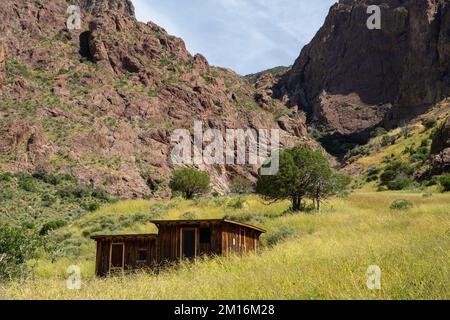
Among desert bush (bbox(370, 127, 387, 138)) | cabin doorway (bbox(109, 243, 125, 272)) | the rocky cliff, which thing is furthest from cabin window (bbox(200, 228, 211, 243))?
desert bush (bbox(370, 127, 387, 138))

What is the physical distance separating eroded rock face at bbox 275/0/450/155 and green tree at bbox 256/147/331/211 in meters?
77.3

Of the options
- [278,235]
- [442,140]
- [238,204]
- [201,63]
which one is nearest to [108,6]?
[201,63]

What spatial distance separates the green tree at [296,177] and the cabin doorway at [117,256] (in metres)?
15.6

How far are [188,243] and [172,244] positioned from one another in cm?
80

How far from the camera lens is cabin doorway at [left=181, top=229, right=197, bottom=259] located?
71.4 feet

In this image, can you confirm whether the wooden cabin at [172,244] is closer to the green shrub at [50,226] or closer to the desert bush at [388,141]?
the green shrub at [50,226]

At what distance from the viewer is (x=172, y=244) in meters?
22.1

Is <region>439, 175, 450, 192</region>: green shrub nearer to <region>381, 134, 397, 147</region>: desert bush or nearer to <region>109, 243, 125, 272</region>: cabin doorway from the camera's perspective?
<region>109, 243, 125, 272</region>: cabin doorway

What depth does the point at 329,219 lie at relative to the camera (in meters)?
28.8

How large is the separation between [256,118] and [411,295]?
10598cm

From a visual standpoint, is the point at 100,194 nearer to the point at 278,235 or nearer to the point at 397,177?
the point at 397,177

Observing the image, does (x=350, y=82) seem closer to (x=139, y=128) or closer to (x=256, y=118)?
(x=256, y=118)

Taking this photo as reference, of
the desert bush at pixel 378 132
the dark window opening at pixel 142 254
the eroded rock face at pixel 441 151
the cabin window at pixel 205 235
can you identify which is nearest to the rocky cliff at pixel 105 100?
the desert bush at pixel 378 132

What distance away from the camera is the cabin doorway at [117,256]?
24.4 m
